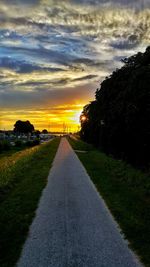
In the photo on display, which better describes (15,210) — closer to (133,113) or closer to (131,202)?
(131,202)

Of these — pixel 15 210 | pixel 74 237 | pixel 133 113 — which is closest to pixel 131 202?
pixel 15 210

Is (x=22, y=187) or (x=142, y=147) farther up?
(x=142, y=147)

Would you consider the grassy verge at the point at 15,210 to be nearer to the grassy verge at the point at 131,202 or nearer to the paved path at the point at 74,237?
the paved path at the point at 74,237

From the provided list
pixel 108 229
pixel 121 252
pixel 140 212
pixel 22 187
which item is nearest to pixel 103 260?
pixel 121 252

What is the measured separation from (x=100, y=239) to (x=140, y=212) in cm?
345

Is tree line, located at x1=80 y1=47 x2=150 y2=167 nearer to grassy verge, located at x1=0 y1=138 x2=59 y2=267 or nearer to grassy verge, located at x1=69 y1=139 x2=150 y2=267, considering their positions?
grassy verge, located at x1=69 y1=139 x2=150 y2=267

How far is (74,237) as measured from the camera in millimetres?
8531

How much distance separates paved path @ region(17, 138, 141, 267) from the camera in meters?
7.02

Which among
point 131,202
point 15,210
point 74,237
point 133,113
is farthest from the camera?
point 133,113

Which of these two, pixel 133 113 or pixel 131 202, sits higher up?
pixel 133 113

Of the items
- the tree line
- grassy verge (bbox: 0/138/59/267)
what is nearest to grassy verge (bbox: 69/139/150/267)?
grassy verge (bbox: 0/138/59/267)

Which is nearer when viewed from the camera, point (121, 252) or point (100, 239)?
point (121, 252)

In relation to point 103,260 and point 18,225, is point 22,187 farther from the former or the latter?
point 103,260

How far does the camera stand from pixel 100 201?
43.6 ft
